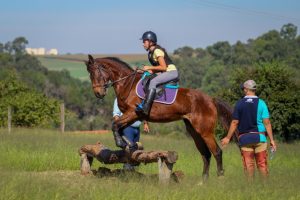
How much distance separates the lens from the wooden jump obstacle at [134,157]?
12055 mm

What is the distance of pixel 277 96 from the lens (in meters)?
38.5

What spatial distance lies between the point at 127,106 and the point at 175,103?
105cm

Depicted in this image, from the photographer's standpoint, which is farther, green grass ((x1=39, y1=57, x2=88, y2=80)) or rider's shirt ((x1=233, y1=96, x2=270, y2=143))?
green grass ((x1=39, y1=57, x2=88, y2=80))

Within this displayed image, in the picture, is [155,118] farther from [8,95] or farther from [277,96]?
[8,95]

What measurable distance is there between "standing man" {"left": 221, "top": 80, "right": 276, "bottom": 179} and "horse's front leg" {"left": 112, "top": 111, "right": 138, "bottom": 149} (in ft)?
7.82

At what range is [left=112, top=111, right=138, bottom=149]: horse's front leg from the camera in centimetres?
1311

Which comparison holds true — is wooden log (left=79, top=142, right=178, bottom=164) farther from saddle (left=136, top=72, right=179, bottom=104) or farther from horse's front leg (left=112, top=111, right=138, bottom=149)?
saddle (left=136, top=72, right=179, bottom=104)

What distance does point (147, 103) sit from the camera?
1320 cm

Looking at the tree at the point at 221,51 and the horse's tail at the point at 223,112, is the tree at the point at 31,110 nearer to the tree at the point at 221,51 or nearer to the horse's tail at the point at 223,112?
the horse's tail at the point at 223,112

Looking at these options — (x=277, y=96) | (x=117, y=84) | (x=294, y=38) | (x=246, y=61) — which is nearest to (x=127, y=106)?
(x=117, y=84)

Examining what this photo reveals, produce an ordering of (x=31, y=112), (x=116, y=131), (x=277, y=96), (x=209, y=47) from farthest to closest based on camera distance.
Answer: (x=209, y=47), (x=31, y=112), (x=277, y=96), (x=116, y=131)

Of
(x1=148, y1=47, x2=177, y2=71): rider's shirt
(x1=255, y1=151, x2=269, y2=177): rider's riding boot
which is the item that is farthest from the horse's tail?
(x1=255, y1=151, x2=269, y2=177): rider's riding boot

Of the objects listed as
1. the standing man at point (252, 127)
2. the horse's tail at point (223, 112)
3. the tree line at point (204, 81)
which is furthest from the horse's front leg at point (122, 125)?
the tree line at point (204, 81)

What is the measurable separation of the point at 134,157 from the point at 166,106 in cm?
143
